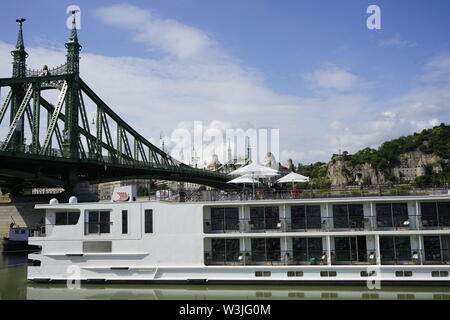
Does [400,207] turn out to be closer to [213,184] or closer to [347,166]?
[213,184]

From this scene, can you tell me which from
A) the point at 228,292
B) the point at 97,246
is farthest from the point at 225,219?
the point at 97,246

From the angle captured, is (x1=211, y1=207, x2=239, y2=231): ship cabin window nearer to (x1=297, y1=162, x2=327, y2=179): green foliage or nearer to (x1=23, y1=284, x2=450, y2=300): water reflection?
(x1=23, y1=284, x2=450, y2=300): water reflection

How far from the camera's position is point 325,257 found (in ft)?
47.6

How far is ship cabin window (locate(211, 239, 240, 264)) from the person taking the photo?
50.1 feet

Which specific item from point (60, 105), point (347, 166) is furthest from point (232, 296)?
point (347, 166)

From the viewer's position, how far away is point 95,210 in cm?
1612

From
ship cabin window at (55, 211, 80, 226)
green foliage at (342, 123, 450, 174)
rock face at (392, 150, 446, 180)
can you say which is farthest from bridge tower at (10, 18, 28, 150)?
rock face at (392, 150, 446, 180)

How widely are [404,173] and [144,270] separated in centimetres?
9493

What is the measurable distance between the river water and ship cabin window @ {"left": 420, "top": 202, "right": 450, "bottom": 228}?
84.2 inches

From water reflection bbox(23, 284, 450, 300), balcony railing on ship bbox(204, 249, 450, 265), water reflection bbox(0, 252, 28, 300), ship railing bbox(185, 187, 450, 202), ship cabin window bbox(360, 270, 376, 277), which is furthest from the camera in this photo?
water reflection bbox(0, 252, 28, 300)

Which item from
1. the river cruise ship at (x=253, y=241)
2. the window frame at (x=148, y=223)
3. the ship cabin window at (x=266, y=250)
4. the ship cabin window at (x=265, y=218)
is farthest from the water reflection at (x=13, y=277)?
the ship cabin window at (x=265, y=218)

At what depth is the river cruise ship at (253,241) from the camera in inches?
557

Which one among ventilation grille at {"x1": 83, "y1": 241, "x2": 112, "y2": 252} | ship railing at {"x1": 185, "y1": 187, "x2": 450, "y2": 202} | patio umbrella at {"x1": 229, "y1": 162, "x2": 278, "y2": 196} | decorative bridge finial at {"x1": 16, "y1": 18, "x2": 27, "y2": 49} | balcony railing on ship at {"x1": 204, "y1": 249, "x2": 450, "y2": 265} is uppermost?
decorative bridge finial at {"x1": 16, "y1": 18, "x2": 27, "y2": 49}

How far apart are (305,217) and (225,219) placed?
2.99 metres
